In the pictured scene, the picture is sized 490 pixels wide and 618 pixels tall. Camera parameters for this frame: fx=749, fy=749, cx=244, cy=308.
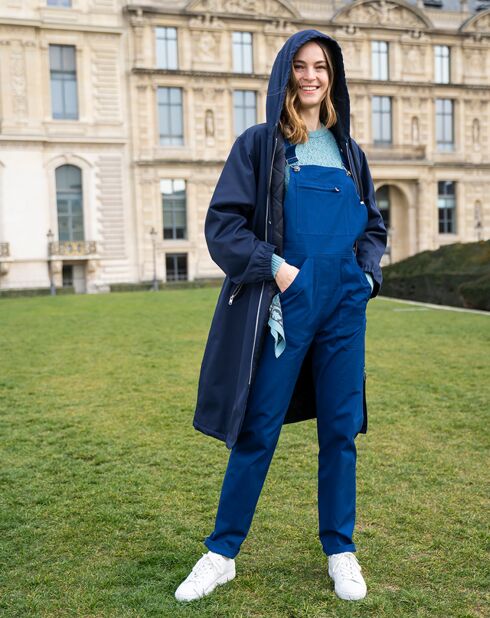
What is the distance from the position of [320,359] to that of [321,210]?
2.17 feet

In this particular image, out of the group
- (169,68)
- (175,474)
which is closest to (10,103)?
(169,68)

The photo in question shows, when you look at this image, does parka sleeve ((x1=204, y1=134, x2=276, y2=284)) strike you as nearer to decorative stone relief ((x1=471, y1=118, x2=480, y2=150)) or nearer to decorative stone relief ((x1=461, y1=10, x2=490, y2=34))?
decorative stone relief ((x1=471, y1=118, x2=480, y2=150))

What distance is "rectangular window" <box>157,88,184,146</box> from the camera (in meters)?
38.6

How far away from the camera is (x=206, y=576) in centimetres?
322

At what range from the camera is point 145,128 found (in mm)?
38062

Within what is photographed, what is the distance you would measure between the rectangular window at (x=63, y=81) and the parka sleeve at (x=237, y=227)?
35738mm

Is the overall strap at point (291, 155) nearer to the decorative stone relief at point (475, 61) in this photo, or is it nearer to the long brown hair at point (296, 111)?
the long brown hair at point (296, 111)

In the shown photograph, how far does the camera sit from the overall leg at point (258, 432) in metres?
3.25

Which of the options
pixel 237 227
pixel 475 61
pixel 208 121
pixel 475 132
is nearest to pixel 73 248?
pixel 208 121

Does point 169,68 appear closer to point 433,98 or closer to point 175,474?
point 433,98

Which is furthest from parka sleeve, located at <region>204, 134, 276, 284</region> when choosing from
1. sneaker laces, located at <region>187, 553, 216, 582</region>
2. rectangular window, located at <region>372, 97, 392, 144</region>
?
rectangular window, located at <region>372, 97, 392, 144</region>

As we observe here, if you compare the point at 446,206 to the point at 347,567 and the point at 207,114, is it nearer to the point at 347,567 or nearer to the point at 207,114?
the point at 207,114

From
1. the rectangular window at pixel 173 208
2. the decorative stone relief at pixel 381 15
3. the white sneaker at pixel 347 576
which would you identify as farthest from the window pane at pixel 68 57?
the white sneaker at pixel 347 576

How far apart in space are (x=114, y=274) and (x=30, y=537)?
34527mm
